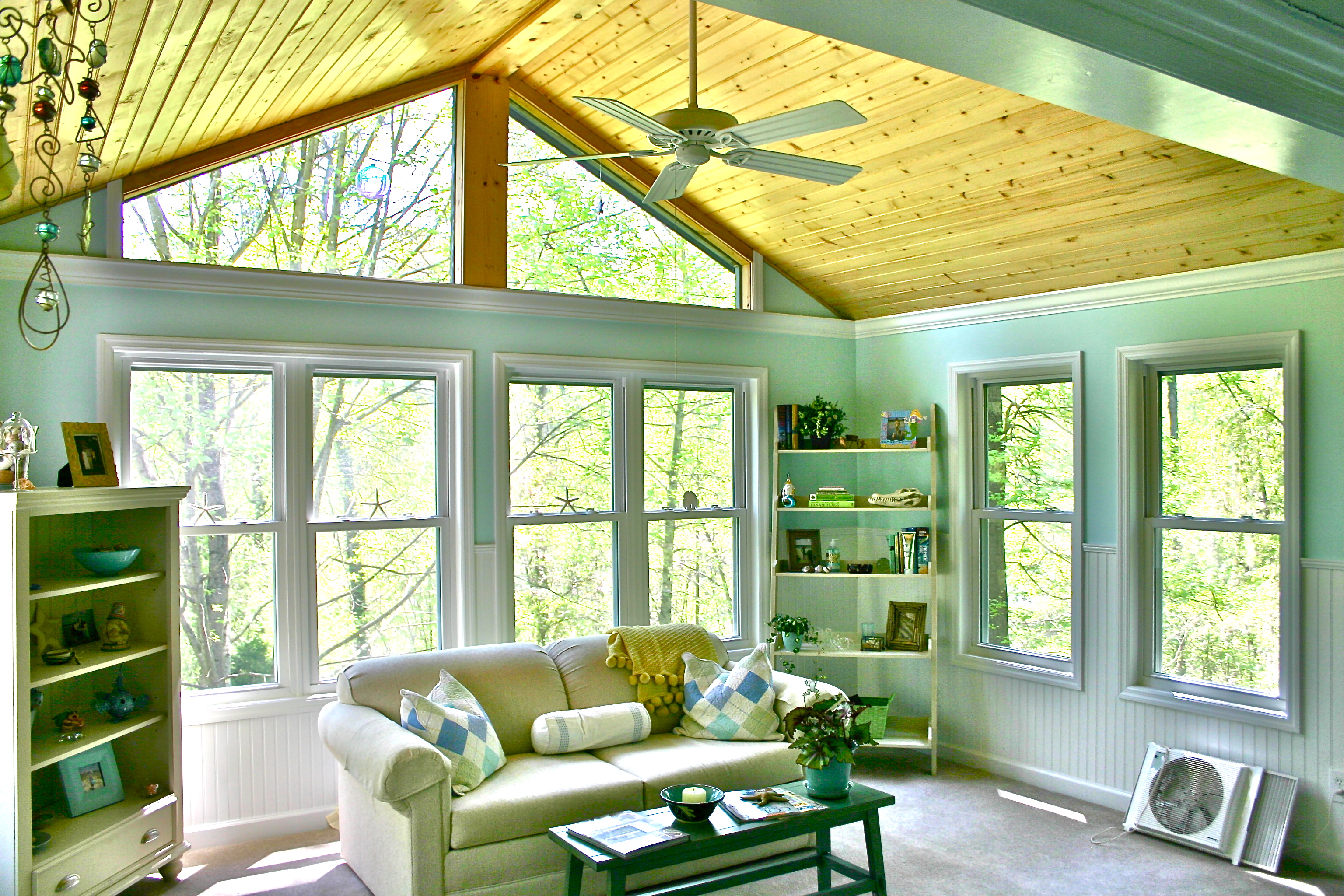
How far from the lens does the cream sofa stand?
10.7ft

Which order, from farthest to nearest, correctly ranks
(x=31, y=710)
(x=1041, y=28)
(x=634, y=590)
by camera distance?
(x=634, y=590), (x=31, y=710), (x=1041, y=28)

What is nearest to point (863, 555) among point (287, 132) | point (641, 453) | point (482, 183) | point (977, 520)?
point (977, 520)

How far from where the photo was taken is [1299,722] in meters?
3.94

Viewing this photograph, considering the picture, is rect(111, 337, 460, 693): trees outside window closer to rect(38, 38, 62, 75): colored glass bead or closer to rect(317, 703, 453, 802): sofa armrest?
rect(317, 703, 453, 802): sofa armrest

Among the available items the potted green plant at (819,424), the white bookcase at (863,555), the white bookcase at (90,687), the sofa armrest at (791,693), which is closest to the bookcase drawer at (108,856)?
the white bookcase at (90,687)

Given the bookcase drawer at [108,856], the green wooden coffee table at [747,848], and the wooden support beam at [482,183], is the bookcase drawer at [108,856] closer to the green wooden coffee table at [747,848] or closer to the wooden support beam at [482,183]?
the green wooden coffee table at [747,848]

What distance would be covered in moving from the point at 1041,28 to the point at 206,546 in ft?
12.7

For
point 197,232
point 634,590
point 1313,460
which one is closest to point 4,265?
point 197,232

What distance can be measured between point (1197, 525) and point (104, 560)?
442cm

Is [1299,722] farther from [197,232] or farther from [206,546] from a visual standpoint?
[197,232]

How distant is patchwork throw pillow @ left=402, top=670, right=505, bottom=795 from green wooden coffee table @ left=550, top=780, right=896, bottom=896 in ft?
1.25

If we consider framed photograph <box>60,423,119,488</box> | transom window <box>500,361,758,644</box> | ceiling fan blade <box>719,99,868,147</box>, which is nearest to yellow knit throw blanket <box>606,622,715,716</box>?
transom window <box>500,361,758,644</box>

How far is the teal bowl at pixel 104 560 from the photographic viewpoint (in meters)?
3.48

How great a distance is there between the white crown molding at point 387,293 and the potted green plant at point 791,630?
62.7 inches
